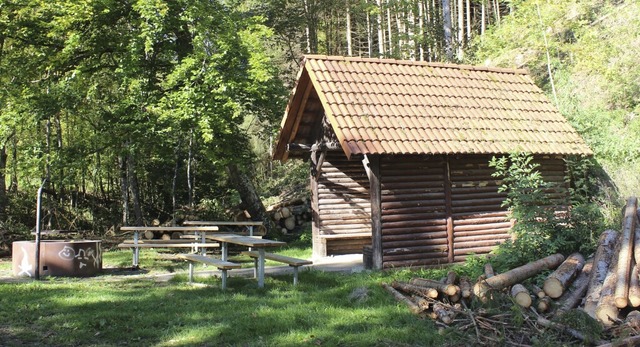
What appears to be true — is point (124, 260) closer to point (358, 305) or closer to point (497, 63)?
point (358, 305)

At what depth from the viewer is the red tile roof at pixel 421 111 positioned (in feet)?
35.0

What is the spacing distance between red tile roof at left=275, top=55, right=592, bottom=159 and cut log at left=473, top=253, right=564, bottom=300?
3.38 metres

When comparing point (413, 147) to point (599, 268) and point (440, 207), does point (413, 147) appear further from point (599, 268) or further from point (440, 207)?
point (599, 268)

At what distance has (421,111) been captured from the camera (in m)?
11.6

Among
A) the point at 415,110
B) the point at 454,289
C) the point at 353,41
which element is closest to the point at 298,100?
the point at 415,110

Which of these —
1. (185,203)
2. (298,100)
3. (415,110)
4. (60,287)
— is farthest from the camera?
(185,203)

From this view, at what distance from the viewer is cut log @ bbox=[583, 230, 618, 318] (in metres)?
6.47

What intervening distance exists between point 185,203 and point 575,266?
14.9 m

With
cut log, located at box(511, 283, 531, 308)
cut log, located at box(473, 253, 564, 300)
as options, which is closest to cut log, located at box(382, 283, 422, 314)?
cut log, located at box(473, 253, 564, 300)

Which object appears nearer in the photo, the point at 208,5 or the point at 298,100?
the point at 298,100

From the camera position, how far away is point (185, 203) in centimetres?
1994

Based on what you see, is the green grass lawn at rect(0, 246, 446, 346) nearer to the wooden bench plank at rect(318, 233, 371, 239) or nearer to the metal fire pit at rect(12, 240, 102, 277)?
the metal fire pit at rect(12, 240, 102, 277)

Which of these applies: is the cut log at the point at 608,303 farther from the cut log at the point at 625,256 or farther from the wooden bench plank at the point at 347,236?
the wooden bench plank at the point at 347,236

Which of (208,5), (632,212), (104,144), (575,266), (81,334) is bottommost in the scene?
(81,334)
